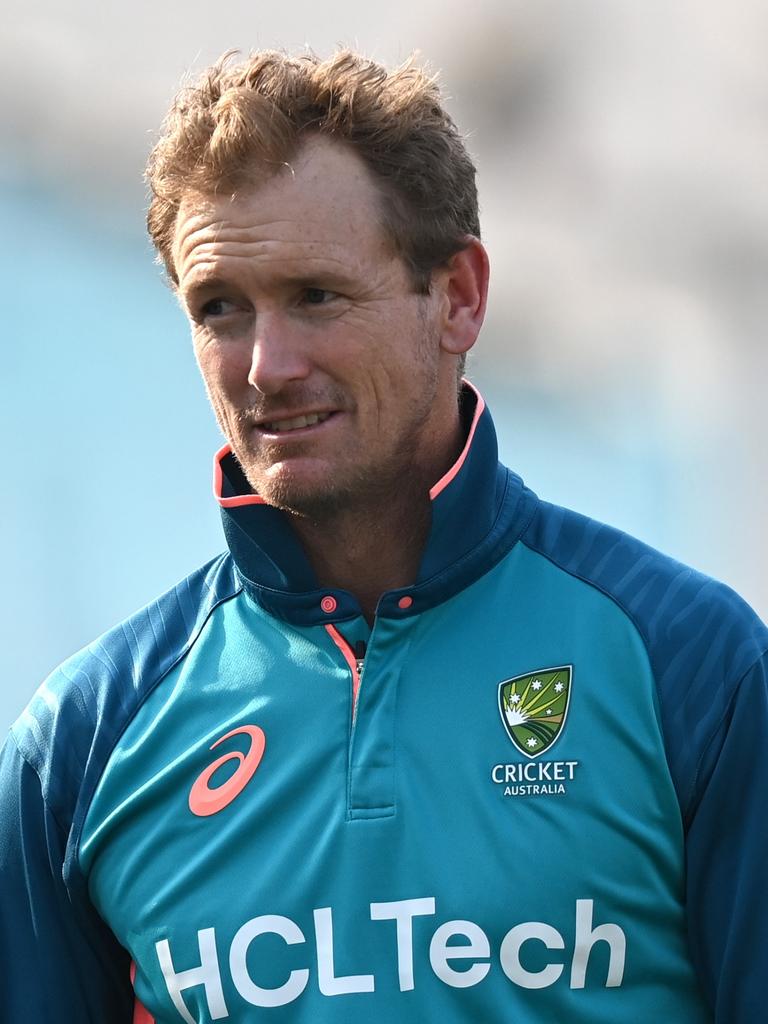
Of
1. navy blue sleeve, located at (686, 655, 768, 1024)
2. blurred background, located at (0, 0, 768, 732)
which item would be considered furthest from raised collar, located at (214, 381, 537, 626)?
blurred background, located at (0, 0, 768, 732)

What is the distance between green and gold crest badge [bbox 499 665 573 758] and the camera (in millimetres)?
1793

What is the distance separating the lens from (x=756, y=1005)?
1.70 meters

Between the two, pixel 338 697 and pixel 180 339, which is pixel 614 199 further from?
pixel 338 697

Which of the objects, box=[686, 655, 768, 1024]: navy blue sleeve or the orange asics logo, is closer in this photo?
box=[686, 655, 768, 1024]: navy blue sleeve

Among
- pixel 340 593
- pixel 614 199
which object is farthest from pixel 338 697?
pixel 614 199

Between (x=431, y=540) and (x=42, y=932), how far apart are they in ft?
2.14

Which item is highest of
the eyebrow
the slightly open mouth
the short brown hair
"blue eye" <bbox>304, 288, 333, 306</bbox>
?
the short brown hair

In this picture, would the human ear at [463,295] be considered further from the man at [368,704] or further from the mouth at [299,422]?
the mouth at [299,422]

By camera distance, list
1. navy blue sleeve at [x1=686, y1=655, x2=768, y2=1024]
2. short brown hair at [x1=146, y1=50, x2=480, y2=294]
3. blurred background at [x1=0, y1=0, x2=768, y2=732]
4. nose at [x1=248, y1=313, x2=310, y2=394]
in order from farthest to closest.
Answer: blurred background at [x1=0, y1=0, x2=768, y2=732] < short brown hair at [x1=146, y1=50, x2=480, y2=294] < nose at [x1=248, y1=313, x2=310, y2=394] < navy blue sleeve at [x1=686, y1=655, x2=768, y2=1024]

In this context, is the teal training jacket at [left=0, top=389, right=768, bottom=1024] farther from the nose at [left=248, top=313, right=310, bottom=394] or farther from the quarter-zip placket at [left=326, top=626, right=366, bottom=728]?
the nose at [left=248, top=313, right=310, bottom=394]

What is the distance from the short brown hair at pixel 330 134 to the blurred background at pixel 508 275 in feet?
7.94

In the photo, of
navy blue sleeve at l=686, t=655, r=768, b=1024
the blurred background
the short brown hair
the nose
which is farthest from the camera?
the blurred background

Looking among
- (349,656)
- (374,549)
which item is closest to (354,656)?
(349,656)

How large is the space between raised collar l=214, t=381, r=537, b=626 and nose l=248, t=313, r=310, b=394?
171 millimetres
